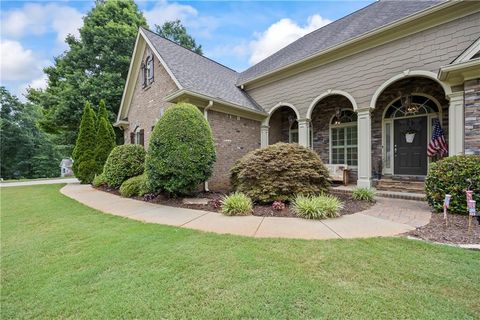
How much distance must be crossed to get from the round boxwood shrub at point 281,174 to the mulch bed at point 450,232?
2.61 metres

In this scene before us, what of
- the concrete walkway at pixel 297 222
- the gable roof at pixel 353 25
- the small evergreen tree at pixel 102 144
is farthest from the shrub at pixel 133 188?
the gable roof at pixel 353 25

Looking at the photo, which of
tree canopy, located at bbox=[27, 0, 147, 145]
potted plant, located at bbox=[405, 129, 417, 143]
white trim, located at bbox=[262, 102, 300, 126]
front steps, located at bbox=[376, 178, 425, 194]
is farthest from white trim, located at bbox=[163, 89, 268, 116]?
tree canopy, located at bbox=[27, 0, 147, 145]

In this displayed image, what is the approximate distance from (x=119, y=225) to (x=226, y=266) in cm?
292

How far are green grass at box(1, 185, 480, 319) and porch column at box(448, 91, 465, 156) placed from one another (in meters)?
4.19

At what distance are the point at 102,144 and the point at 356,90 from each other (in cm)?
1244

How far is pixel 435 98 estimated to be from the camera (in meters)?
7.56

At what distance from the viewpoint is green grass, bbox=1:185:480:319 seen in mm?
2045

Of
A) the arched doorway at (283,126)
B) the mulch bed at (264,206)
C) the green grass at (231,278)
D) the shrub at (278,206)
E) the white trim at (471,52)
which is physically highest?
the white trim at (471,52)

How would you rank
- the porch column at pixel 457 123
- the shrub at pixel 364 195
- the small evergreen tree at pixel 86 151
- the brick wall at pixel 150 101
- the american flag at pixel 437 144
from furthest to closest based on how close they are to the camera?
the small evergreen tree at pixel 86 151 → the brick wall at pixel 150 101 → the american flag at pixel 437 144 → the shrub at pixel 364 195 → the porch column at pixel 457 123

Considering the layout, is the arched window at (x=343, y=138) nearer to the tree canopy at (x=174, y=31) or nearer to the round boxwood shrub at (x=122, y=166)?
the round boxwood shrub at (x=122, y=166)

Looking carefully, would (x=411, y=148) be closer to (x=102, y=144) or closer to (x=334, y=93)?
(x=334, y=93)

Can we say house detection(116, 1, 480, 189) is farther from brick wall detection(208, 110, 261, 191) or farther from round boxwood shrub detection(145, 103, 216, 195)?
round boxwood shrub detection(145, 103, 216, 195)

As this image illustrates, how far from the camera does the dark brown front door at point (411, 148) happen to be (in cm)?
784

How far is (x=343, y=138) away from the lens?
32.4ft
